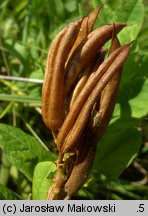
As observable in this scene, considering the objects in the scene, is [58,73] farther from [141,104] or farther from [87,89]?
[141,104]

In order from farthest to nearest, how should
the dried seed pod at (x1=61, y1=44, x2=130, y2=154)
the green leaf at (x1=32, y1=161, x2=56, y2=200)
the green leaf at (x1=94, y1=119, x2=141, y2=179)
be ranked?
1. the green leaf at (x1=94, y1=119, x2=141, y2=179)
2. the green leaf at (x1=32, y1=161, x2=56, y2=200)
3. the dried seed pod at (x1=61, y1=44, x2=130, y2=154)

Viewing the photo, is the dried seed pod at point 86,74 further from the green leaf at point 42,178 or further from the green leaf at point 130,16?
the green leaf at point 130,16

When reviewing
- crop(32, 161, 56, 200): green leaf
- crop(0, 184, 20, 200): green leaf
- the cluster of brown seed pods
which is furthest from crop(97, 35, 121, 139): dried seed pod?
crop(0, 184, 20, 200): green leaf

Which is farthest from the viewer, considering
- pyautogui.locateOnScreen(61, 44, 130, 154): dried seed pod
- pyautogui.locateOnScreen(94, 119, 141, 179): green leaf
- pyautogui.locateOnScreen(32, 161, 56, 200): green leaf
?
pyautogui.locateOnScreen(94, 119, 141, 179): green leaf

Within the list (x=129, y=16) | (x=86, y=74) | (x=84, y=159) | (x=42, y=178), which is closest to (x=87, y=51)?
(x=86, y=74)

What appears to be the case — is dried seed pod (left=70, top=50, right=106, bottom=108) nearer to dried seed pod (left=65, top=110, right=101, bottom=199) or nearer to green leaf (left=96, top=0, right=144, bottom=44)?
dried seed pod (left=65, top=110, right=101, bottom=199)

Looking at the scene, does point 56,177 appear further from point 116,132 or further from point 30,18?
point 30,18

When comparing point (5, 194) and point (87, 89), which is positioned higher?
point (87, 89)

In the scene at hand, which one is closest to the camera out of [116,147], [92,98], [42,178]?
[92,98]
